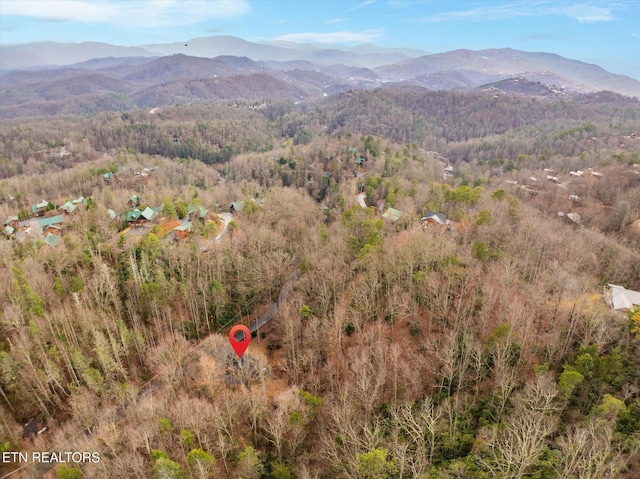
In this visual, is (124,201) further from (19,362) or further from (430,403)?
(430,403)

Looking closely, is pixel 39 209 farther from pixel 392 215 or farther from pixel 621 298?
pixel 621 298

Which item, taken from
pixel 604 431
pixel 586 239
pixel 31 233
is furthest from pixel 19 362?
pixel 586 239

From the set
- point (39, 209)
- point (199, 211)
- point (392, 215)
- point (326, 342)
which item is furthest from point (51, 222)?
point (392, 215)

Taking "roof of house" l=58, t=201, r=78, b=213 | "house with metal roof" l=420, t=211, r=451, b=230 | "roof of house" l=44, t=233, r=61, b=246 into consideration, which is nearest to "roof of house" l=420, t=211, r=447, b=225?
"house with metal roof" l=420, t=211, r=451, b=230

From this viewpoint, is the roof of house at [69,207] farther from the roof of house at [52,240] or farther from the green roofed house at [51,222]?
the roof of house at [52,240]

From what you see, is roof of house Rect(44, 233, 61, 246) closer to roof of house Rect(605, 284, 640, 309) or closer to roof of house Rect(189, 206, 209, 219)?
roof of house Rect(189, 206, 209, 219)
